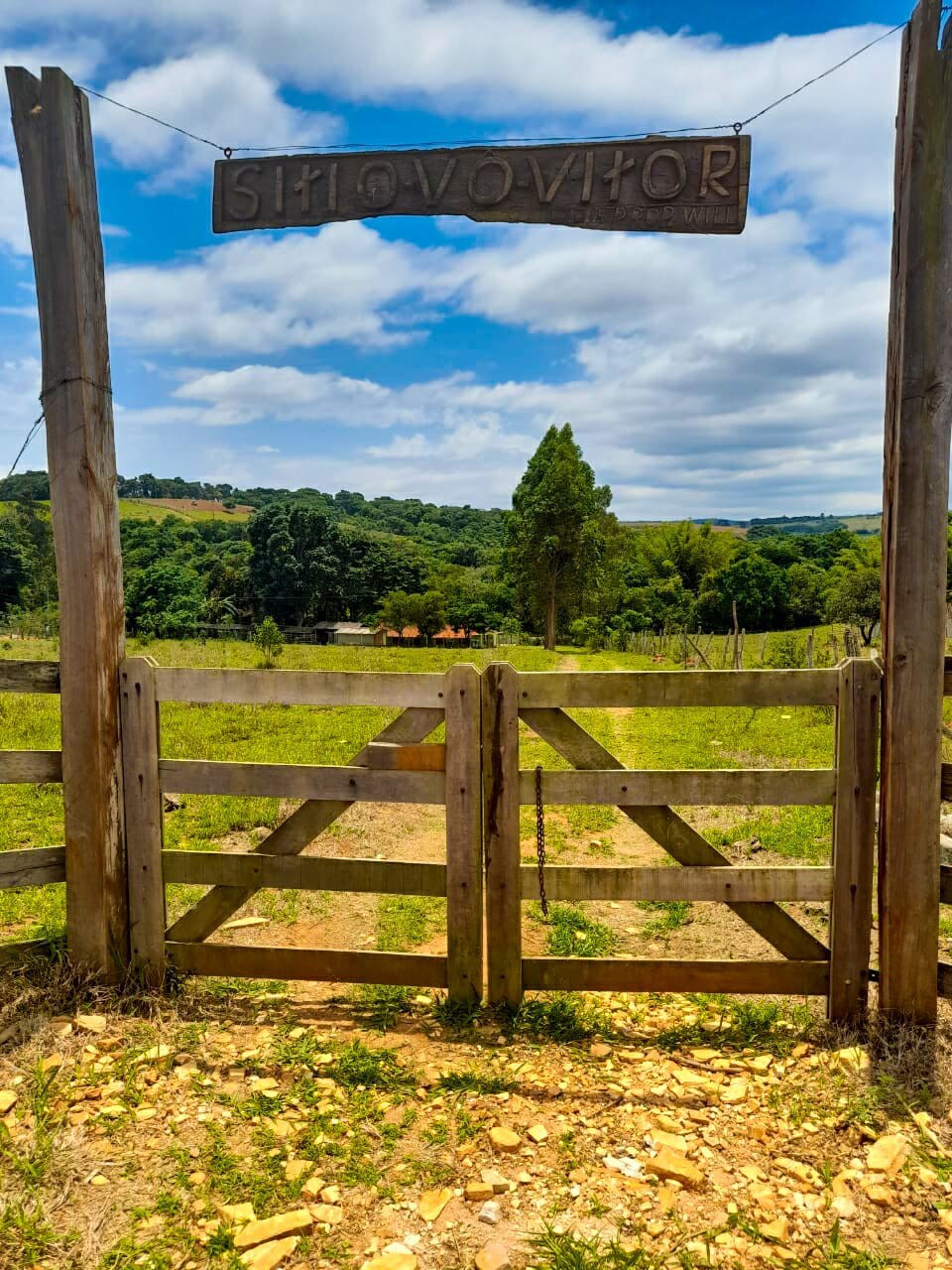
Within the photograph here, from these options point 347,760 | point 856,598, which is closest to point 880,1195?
point 347,760

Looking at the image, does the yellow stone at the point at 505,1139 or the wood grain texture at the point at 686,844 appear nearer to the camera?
the yellow stone at the point at 505,1139

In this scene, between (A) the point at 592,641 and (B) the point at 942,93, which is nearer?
(B) the point at 942,93

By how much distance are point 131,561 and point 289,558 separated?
14290 millimetres

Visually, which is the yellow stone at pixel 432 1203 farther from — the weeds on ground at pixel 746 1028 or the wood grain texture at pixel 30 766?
the wood grain texture at pixel 30 766

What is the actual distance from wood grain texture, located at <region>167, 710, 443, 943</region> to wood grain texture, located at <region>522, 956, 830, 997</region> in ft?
4.90

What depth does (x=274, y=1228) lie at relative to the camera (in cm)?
276

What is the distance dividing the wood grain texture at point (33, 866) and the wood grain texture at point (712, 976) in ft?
9.69

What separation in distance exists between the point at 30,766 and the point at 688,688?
356cm

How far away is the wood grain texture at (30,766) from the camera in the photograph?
14.2 ft

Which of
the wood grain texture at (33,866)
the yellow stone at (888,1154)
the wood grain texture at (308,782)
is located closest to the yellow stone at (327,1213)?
the wood grain texture at (308,782)

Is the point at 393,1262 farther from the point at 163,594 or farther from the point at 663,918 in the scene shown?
the point at 163,594

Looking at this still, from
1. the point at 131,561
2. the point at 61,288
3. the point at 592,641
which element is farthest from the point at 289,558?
the point at 61,288

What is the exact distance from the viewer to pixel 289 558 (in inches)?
3061

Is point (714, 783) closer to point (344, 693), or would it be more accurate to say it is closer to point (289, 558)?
point (344, 693)
